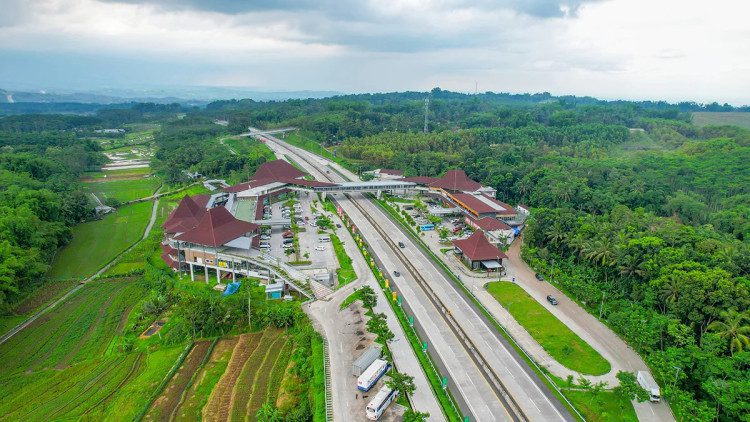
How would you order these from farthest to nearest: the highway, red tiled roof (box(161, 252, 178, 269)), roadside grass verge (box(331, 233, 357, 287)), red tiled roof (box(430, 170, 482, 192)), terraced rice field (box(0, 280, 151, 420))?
red tiled roof (box(430, 170, 482, 192))
red tiled roof (box(161, 252, 178, 269))
roadside grass verge (box(331, 233, 357, 287))
terraced rice field (box(0, 280, 151, 420))
the highway

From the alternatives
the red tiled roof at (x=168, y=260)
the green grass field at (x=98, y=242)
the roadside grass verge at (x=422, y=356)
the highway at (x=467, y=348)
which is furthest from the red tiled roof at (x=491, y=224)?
the green grass field at (x=98, y=242)

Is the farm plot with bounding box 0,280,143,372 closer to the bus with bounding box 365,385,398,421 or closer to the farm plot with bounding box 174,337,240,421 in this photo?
the farm plot with bounding box 174,337,240,421

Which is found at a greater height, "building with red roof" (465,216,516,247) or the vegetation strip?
"building with red roof" (465,216,516,247)

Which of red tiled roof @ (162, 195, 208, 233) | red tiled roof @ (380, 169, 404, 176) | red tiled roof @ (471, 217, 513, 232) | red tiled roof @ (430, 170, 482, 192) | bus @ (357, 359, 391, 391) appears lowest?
bus @ (357, 359, 391, 391)

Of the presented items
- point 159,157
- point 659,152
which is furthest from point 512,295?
point 159,157

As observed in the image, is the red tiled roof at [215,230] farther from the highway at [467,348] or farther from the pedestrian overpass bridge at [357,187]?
the pedestrian overpass bridge at [357,187]

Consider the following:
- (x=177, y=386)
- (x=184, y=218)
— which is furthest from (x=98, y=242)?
(x=177, y=386)

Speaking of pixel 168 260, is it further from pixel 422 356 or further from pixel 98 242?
pixel 422 356

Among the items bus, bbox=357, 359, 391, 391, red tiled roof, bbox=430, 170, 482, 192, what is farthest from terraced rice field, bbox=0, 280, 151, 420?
red tiled roof, bbox=430, 170, 482, 192

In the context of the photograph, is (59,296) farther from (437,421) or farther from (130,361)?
(437,421)
